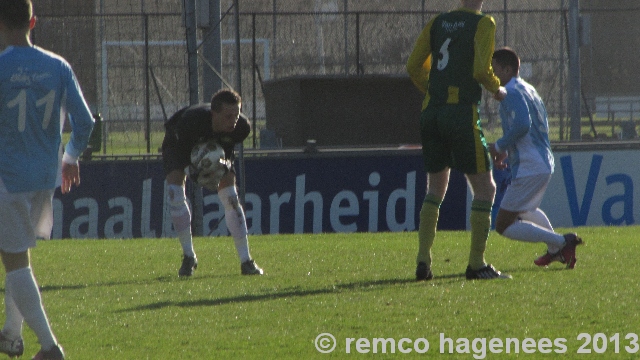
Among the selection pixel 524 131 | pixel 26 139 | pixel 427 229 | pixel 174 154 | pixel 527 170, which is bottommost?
pixel 427 229

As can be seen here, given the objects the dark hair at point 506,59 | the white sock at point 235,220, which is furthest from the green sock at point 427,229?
the white sock at point 235,220

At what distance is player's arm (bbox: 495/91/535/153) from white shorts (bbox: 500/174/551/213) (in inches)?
16.6

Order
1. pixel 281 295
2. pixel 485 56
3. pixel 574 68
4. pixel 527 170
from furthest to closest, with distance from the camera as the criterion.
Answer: pixel 574 68 < pixel 527 170 < pixel 485 56 < pixel 281 295

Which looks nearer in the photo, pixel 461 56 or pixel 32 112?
pixel 32 112

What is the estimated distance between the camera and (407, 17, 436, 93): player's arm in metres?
7.08

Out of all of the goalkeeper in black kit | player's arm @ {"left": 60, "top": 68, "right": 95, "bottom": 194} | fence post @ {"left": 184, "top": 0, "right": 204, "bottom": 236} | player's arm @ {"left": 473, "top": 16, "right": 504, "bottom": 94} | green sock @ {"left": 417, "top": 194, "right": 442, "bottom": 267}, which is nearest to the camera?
player's arm @ {"left": 60, "top": 68, "right": 95, "bottom": 194}

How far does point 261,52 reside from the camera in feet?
68.8

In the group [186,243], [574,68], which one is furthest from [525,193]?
[574,68]

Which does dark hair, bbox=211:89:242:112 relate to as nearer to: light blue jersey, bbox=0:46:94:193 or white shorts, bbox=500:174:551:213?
white shorts, bbox=500:174:551:213

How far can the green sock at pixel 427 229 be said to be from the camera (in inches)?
283

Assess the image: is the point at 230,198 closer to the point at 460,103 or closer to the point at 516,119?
the point at 460,103

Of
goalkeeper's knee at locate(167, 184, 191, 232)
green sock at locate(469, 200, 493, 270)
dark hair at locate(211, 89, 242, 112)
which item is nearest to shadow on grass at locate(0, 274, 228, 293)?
goalkeeper's knee at locate(167, 184, 191, 232)

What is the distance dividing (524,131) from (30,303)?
12.8 feet

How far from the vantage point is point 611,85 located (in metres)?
23.5
